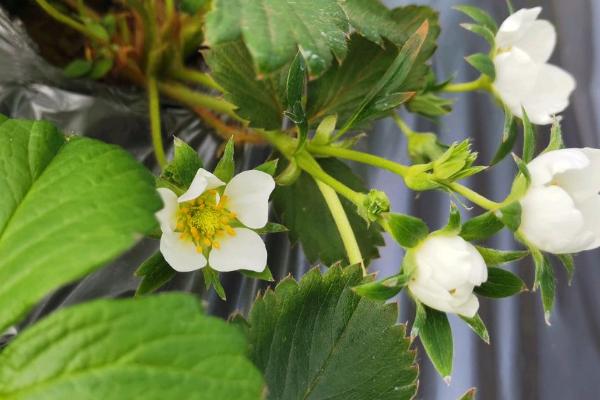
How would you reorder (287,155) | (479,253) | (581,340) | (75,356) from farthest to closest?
1. (581,340)
2. (287,155)
3. (479,253)
4. (75,356)

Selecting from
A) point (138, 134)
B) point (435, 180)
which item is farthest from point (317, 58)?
point (138, 134)

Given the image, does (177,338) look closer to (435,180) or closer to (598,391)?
(435,180)

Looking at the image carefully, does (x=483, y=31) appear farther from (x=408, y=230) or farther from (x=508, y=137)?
(x=408, y=230)

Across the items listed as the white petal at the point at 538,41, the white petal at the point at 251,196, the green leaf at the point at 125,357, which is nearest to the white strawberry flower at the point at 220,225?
the white petal at the point at 251,196

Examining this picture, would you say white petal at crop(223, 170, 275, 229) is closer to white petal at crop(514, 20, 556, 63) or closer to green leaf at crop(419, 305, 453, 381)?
green leaf at crop(419, 305, 453, 381)

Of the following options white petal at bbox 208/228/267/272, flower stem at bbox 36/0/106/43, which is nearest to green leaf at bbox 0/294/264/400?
white petal at bbox 208/228/267/272

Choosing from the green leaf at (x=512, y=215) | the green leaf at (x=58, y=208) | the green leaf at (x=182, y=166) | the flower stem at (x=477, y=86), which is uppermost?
the green leaf at (x=58, y=208)

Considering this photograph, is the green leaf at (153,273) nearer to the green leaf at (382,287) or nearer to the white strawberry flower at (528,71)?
the green leaf at (382,287)
